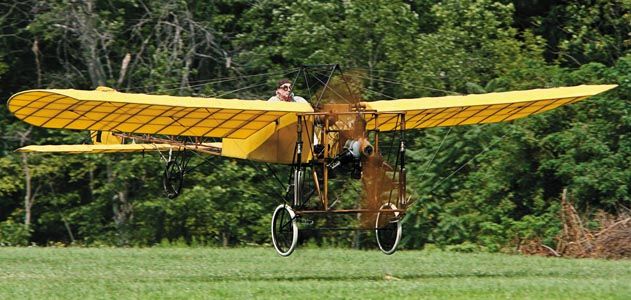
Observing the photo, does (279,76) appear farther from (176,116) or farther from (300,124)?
(176,116)

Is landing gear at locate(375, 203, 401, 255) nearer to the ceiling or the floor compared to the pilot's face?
nearer to the floor

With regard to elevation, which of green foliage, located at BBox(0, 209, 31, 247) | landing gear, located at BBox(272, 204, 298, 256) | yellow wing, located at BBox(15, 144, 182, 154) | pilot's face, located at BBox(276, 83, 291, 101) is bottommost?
green foliage, located at BBox(0, 209, 31, 247)

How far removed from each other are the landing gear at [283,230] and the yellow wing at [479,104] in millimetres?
1656

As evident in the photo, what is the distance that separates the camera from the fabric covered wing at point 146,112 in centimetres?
1434

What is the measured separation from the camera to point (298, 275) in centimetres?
1641

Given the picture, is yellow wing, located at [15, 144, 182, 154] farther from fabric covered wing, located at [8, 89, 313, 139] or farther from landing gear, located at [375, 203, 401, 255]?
landing gear, located at [375, 203, 401, 255]

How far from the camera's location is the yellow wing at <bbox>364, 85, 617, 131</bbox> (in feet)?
53.7

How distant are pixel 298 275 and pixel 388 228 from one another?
143 centimetres

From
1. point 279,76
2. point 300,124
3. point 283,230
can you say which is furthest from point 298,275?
point 279,76

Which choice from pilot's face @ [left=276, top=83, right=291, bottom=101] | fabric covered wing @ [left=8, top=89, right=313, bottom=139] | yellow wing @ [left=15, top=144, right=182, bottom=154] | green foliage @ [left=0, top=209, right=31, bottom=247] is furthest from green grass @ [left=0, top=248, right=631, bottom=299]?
green foliage @ [left=0, top=209, right=31, bottom=247]

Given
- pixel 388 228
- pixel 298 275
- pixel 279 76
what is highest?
pixel 279 76

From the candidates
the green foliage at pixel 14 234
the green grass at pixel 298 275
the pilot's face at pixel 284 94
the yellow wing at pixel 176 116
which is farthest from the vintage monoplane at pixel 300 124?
the green foliage at pixel 14 234

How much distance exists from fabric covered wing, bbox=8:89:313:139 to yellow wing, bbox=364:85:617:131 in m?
1.54

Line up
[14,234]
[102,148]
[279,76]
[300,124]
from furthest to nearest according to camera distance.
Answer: [279,76]
[14,234]
[102,148]
[300,124]
